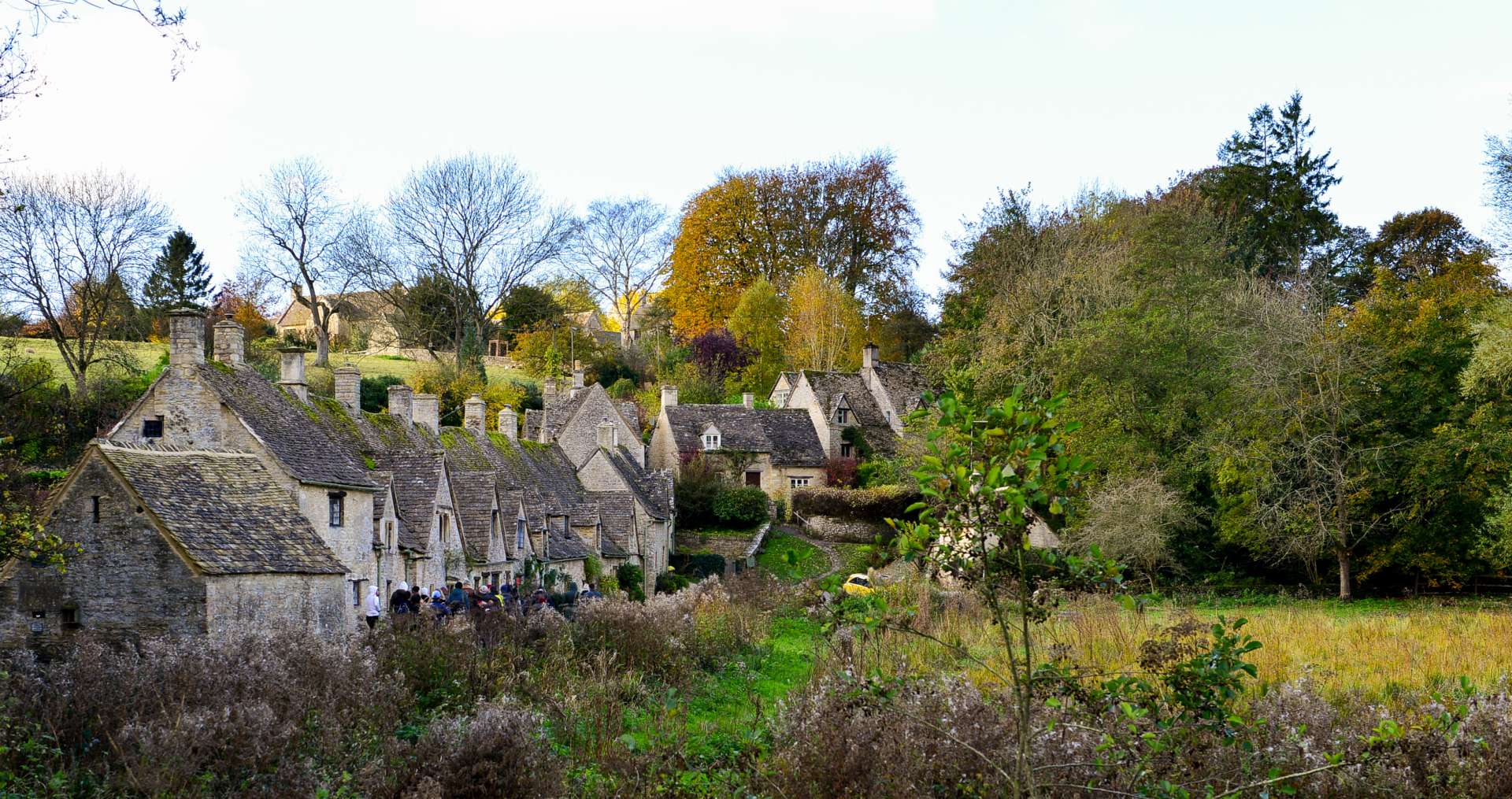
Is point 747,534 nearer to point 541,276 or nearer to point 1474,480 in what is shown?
point 541,276

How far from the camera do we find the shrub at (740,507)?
204ft

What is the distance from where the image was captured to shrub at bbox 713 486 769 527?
62250 millimetres

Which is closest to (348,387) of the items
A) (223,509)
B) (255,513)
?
(255,513)

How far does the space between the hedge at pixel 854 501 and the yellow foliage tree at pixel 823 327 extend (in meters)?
17.2

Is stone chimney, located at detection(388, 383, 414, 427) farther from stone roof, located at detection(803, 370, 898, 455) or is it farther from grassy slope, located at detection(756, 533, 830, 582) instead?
stone roof, located at detection(803, 370, 898, 455)

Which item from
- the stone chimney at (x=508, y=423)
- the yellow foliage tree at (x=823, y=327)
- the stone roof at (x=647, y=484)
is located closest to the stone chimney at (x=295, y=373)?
the stone chimney at (x=508, y=423)

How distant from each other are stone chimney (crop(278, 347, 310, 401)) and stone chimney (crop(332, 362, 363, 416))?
2870 mm

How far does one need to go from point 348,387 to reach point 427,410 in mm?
5884

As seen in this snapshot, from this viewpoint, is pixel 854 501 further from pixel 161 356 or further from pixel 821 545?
pixel 161 356

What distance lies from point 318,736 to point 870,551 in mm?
8209

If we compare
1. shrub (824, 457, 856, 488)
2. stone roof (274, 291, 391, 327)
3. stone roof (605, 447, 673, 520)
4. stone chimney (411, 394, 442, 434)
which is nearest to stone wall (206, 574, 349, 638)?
stone chimney (411, 394, 442, 434)

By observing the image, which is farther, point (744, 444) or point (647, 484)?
point (744, 444)

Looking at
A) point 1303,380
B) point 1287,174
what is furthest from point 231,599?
point 1287,174

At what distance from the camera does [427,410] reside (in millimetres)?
43281
